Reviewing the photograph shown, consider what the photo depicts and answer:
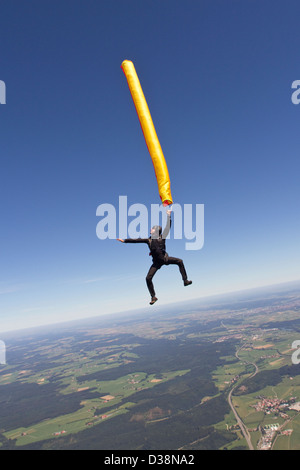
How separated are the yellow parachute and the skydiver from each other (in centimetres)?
163

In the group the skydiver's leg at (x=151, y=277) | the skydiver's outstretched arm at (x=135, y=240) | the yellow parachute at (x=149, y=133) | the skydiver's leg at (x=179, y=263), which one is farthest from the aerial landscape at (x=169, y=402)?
the yellow parachute at (x=149, y=133)

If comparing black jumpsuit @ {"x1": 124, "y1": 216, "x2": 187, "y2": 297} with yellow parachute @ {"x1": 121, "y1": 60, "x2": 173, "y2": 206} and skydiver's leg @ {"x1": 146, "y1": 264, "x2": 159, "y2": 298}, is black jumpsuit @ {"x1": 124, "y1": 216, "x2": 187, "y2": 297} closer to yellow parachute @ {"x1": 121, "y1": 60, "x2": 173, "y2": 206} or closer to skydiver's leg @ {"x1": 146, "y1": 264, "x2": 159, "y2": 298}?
skydiver's leg @ {"x1": 146, "y1": 264, "x2": 159, "y2": 298}

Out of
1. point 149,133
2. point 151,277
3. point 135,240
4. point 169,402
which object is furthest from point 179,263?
point 169,402

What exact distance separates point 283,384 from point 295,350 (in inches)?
1650

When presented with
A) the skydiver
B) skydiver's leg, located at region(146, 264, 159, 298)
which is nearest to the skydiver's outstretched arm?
the skydiver

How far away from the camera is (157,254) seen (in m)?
7.89

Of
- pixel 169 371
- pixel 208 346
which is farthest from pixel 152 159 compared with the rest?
pixel 208 346

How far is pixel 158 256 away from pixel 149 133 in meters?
3.77

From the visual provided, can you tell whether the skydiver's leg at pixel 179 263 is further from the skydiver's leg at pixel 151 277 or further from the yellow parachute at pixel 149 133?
the yellow parachute at pixel 149 133

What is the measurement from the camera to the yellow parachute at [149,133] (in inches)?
247

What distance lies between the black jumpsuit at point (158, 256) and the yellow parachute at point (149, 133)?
164cm

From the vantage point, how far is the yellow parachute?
247 inches

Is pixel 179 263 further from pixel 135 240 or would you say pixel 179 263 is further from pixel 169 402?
pixel 169 402
